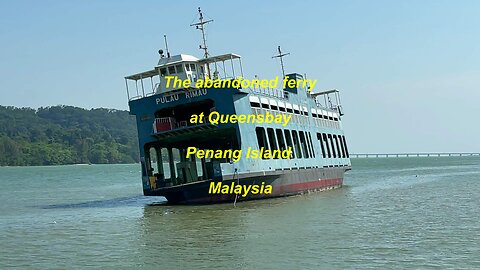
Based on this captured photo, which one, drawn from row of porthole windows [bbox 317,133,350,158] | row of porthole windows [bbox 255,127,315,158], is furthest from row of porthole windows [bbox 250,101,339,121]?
row of porthole windows [bbox 317,133,350,158]

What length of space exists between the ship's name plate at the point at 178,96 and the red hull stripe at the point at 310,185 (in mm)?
6089

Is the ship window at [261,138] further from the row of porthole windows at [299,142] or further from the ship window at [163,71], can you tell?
the ship window at [163,71]

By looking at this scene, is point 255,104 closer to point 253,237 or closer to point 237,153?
point 237,153

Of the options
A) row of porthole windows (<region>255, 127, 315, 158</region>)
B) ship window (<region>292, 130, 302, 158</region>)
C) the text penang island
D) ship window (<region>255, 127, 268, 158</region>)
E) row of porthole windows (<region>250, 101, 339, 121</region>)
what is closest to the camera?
the text penang island

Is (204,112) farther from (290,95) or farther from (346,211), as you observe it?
(346,211)

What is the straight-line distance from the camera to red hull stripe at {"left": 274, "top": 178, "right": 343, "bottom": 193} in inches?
1248

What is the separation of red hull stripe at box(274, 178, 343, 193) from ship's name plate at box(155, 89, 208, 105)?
6.09 metres

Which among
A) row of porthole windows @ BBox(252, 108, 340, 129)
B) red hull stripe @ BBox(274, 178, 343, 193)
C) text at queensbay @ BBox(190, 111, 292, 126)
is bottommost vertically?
red hull stripe @ BBox(274, 178, 343, 193)

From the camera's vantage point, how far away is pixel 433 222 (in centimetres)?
2109

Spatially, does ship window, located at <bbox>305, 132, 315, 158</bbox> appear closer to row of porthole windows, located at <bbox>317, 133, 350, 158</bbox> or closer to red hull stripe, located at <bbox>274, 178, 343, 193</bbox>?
red hull stripe, located at <bbox>274, 178, 343, 193</bbox>

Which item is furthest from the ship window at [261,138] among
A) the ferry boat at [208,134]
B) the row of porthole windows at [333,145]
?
the row of porthole windows at [333,145]

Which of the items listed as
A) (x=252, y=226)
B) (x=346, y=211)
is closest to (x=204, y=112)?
(x=346, y=211)

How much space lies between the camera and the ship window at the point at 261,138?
1205 inches

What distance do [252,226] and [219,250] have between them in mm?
4394
